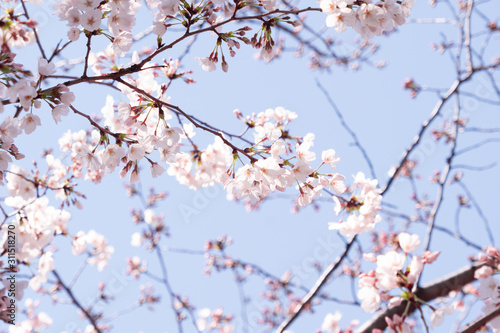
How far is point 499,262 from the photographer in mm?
2176

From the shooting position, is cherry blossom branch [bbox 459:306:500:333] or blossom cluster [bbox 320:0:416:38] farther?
blossom cluster [bbox 320:0:416:38]

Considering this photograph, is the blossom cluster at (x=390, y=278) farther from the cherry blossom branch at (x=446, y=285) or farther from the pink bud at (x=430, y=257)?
the cherry blossom branch at (x=446, y=285)

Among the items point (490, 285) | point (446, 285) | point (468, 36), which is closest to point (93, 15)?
point (490, 285)

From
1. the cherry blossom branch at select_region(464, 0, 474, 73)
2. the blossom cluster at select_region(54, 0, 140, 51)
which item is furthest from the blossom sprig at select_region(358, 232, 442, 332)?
the cherry blossom branch at select_region(464, 0, 474, 73)

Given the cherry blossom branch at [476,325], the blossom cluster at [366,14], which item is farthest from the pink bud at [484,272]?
the blossom cluster at [366,14]

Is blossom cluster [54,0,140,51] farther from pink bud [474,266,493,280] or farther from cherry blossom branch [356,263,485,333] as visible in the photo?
cherry blossom branch [356,263,485,333]

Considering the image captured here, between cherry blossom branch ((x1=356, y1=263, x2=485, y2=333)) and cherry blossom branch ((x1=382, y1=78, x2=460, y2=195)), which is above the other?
cherry blossom branch ((x1=382, y1=78, x2=460, y2=195))

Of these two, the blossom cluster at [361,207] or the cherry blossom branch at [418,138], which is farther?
the cherry blossom branch at [418,138]

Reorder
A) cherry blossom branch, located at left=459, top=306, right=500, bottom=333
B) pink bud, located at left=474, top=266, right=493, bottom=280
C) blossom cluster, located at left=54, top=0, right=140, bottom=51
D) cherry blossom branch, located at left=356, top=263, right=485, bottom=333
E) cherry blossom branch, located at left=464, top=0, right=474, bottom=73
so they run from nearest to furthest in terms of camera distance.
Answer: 1. cherry blossom branch, located at left=459, top=306, right=500, bottom=333
2. blossom cluster, located at left=54, top=0, right=140, bottom=51
3. pink bud, located at left=474, top=266, right=493, bottom=280
4. cherry blossom branch, located at left=356, top=263, right=485, bottom=333
5. cherry blossom branch, located at left=464, top=0, right=474, bottom=73

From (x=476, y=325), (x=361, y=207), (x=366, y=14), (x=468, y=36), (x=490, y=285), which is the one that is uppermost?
(x=468, y=36)

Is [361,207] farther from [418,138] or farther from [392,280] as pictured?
[418,138]

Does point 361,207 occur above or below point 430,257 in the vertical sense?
above

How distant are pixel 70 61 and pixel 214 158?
7.65 ft

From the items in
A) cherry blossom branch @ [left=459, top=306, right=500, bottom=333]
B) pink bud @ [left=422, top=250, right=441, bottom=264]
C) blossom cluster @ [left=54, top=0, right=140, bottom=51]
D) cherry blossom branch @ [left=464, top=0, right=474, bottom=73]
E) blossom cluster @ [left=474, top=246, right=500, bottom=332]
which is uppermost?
cherry blossom branch @ [left=464, top=0, right=474, bottom=73]
